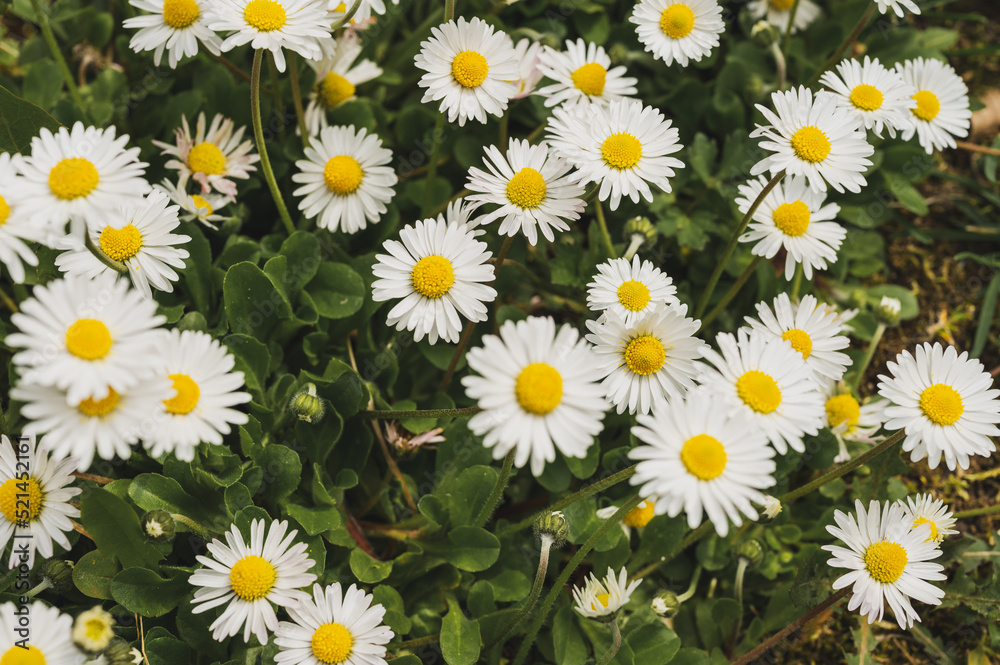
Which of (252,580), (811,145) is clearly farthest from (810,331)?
(252,580)

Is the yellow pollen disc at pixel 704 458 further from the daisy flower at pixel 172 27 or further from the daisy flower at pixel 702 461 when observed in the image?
the daisy flower at pixel 172 27

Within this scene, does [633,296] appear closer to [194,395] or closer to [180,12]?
[194,395]

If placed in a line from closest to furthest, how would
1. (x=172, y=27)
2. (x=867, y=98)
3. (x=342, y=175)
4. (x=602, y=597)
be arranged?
(x=602, y=597) → (x=172, y=27) → (x=867, y=98) → (x=342, y=175)

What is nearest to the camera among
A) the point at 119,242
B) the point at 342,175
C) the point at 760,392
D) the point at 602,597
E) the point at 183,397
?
the point at 183,397

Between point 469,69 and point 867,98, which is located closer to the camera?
point 469,69

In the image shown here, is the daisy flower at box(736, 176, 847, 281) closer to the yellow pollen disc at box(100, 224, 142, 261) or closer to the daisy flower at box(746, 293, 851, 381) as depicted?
the daisy flower at box(746, 293, 851, 381)

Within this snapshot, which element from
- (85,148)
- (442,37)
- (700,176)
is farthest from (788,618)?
(85,148)

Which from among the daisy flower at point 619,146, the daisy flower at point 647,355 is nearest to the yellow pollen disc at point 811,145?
the daisy flower at point 619,146

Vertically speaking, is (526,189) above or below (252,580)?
above
